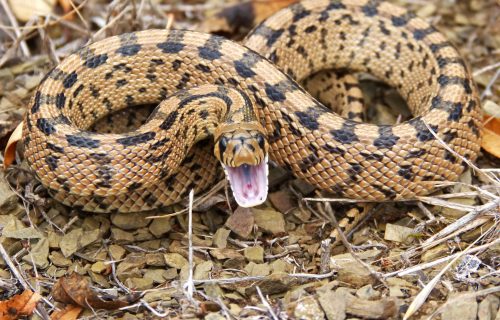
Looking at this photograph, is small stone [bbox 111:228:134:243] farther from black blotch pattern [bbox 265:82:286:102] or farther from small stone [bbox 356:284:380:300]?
small stone [bbox 356:284:380:300]

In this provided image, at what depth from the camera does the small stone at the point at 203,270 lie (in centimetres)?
565

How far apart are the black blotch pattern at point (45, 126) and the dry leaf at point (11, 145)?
2.01ft

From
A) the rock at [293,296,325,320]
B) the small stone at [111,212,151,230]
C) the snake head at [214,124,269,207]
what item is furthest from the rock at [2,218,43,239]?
the rock at [293,296,325,320]

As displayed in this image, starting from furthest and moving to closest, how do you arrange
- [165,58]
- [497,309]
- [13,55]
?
[13,55], [165,58], [497,309]

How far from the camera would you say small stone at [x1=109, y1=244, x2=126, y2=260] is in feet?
20.0

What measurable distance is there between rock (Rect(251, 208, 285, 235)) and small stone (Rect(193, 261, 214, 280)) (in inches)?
30.1

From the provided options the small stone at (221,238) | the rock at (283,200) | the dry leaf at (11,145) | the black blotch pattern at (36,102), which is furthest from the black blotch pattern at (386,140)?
the dry leaf at (11,145)

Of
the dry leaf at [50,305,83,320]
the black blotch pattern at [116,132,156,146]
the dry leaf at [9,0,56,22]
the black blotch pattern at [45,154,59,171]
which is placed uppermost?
the dry leaf at [9,0,56,22]

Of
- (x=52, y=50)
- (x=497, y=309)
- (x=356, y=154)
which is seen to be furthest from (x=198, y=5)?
(x=497, y=309)

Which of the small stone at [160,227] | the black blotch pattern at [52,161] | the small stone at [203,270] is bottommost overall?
the small stone at [203,270]

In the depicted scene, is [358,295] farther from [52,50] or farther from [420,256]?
[52,50]

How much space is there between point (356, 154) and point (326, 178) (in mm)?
389

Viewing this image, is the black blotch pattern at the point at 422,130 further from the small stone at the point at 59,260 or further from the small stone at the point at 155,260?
the small stone at the point at 59,260

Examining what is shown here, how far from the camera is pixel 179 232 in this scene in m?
6.43
